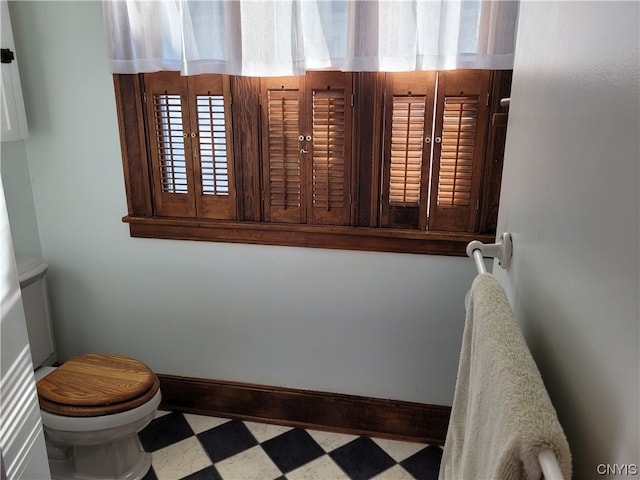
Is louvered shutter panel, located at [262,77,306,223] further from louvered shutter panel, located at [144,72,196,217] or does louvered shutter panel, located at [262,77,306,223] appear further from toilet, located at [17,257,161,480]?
toilet, located at [17,257,161,480]

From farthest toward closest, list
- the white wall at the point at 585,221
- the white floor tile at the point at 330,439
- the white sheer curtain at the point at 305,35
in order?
the white floor tile at the point at 330,439 → the white sheer curtain at the point at 305,35 → the white wall at the point at 585,221

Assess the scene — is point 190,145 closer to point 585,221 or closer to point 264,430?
point 264,430

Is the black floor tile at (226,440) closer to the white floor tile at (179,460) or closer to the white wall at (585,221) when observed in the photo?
the white floor tile at (179,460)

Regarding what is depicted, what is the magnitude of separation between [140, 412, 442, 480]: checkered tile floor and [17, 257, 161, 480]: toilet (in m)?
0.13

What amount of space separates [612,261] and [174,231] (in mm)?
1685

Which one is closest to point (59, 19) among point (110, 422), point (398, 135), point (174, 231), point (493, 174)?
point (174, 231)

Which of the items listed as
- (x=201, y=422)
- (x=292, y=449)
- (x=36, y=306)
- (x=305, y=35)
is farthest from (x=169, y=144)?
(x=292, y=449)

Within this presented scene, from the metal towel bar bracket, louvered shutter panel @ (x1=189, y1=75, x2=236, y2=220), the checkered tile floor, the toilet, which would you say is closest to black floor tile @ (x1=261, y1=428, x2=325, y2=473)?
the checkered tile floor

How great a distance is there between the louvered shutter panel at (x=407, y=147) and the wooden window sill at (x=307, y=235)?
2.2 inches

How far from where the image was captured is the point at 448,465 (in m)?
1.03

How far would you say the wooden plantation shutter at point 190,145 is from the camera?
180cm

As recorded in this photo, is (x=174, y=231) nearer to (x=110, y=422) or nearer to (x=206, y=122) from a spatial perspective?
(x=206, y=122)

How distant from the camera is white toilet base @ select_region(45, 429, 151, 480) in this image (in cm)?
173

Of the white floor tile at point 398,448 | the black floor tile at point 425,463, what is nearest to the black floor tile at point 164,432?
the white floor tile at point 398,448
